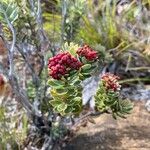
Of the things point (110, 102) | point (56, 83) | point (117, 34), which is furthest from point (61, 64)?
point (117, 34)

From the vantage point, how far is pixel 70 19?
9.07ft

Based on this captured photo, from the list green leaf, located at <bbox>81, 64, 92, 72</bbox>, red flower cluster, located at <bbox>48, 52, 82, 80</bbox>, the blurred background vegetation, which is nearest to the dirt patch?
the blurred background vegetation

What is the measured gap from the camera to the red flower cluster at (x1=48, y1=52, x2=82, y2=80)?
2021 millimetres

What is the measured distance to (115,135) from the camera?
2846 millimetres

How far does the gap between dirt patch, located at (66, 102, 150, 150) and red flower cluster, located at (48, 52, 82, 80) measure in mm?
833

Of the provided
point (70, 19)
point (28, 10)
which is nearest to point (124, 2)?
point (70, 19)

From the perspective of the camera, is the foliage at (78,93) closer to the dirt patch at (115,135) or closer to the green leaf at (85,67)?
the green leaf at (85,67)

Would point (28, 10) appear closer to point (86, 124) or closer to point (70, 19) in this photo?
point (70, 19)

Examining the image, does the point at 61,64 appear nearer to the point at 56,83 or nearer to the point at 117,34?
the point at 56,83

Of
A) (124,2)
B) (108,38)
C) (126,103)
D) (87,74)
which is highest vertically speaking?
(124,2)

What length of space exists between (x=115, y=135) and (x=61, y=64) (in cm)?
95

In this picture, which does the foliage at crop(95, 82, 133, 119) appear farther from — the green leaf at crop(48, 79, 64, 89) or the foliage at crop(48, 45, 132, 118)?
the green leaf at crop(48, 79, 64, 89)

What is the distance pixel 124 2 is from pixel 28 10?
1.20m

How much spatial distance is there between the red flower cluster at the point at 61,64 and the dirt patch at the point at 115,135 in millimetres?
833
